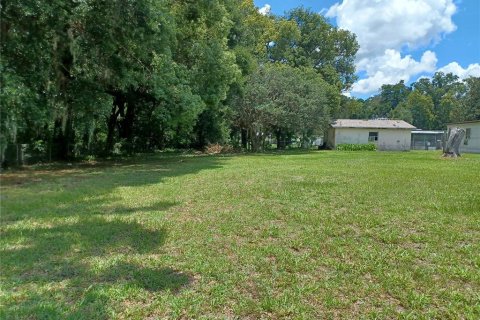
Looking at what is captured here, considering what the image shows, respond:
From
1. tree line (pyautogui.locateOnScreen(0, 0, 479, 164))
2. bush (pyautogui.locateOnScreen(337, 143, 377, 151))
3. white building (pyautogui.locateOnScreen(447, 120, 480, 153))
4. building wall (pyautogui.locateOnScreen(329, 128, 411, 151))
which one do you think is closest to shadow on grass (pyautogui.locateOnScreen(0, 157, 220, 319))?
tree line (pyautogui.locateOnScreen(0, 0, 479, 164))

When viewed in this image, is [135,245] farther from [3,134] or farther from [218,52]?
[218,52]

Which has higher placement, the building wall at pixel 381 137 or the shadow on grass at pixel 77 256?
the building wall at pixel 381 137

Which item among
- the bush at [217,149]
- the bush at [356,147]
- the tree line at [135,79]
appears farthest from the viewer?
the bush at [356,147]

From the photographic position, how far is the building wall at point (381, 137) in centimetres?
3416

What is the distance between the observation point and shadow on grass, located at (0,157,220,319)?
2.90m

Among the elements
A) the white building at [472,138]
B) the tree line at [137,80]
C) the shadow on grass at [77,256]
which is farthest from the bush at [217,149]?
the shadow on grass at [77,256]

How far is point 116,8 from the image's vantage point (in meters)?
9.82

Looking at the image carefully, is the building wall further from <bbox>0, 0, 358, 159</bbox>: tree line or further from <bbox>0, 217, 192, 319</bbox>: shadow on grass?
<bbox>0, 217, 192, 319</bbox>: shadow on grass

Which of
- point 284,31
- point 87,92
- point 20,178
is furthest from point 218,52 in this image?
point 284,31

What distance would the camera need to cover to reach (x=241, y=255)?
3.92 m

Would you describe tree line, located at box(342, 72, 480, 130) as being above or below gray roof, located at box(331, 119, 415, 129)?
above

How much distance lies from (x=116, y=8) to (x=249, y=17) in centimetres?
2370

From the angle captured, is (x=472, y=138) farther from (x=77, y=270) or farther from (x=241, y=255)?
(x=77, y=270)

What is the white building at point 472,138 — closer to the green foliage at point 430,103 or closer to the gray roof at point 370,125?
the gray roof at point 370,125
